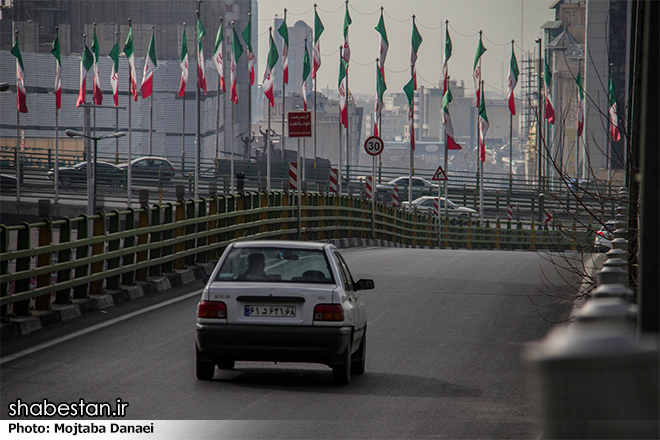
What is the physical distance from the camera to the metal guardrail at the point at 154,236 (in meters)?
11.5

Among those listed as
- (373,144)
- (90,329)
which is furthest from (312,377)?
(373,144)

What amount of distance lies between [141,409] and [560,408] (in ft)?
18.1

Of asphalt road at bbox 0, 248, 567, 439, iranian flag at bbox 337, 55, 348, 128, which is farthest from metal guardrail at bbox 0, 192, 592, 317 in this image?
iranian flag at bbox 337, 55, 348, 128

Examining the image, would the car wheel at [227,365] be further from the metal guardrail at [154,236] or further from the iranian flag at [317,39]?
the iranian flag at [317,39]

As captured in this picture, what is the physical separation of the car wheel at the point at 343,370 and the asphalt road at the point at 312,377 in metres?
0.08

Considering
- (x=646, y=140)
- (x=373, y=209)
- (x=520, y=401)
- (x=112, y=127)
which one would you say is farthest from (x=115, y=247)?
(x=112, y=127)

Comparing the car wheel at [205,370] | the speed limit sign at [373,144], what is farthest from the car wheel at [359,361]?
the speed limit sign at [373,144]

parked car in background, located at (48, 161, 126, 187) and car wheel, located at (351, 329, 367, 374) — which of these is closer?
car wheel, located at (351, 329, 367, 374)

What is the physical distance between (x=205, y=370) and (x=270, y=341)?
772mm

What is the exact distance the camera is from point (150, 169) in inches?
2489

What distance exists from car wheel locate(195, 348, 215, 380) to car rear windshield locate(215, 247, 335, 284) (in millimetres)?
769

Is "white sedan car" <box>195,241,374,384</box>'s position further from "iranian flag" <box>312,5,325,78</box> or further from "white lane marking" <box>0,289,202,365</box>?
"iranian flag" <box>312,5,325,78</box>

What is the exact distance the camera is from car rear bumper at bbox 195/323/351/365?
26.7ft

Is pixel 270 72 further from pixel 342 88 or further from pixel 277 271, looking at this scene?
pixel 277 271
